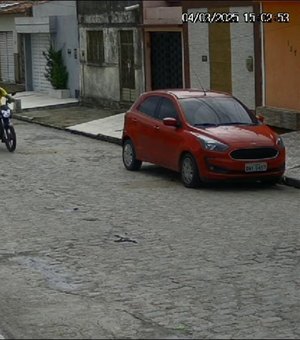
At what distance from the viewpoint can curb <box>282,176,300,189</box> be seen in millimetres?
15352

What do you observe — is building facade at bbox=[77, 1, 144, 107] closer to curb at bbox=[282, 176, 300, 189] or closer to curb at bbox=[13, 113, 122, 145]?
curb at bbox=[13, 113, 122, 145]

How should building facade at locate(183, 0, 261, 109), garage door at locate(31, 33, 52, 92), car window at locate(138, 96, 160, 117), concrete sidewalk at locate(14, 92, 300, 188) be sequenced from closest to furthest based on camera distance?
car window at locate(138, 96, 160, 117) → concrete sidewalk at locate(14, 92, 300, 188) → building facade at locate(183, 0, 261, 109) → garage door at locate(31, 33, 52, 92)

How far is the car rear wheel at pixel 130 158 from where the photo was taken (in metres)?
17.4

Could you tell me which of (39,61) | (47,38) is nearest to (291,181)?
(47,38)

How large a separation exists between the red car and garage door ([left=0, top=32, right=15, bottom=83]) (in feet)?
76.5

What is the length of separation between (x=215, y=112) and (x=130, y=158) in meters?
2.41

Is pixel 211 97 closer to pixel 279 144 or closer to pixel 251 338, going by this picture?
pixel 279 144

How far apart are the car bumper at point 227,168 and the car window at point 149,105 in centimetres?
225

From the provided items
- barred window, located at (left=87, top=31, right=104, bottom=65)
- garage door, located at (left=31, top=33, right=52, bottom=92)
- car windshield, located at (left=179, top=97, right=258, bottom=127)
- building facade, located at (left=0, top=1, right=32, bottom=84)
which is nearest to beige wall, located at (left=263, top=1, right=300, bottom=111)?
car windshield, located at (left=179, top=97, right=258, bottom=127)

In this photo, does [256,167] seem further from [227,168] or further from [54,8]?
[54,8]

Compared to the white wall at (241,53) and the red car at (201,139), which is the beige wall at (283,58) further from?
the red car at (201,139)

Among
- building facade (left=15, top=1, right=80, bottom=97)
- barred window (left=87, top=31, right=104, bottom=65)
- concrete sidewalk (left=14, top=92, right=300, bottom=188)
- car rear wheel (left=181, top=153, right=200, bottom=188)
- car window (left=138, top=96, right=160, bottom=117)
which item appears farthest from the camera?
building facade (left=15, top=1, right=80, bottom=97)

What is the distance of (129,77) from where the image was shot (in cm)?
2858

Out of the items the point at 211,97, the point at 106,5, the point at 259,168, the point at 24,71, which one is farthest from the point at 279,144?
the point at 24,71
